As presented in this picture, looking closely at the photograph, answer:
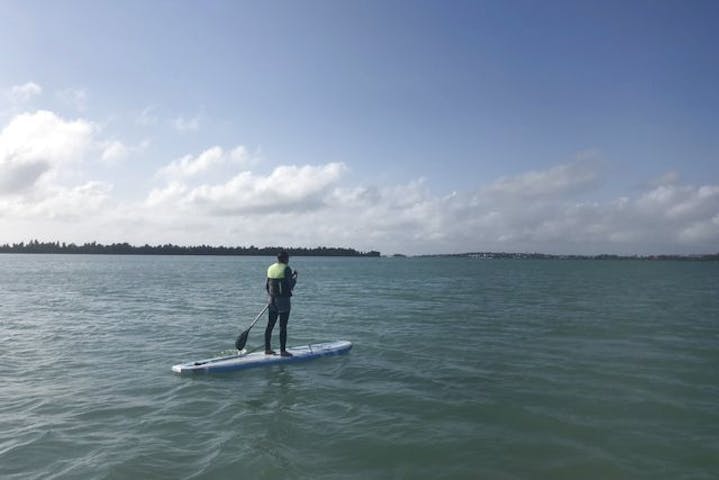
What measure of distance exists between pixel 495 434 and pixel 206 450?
5.28 metres

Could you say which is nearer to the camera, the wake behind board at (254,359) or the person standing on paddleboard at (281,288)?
the wake behind board at (254,359)

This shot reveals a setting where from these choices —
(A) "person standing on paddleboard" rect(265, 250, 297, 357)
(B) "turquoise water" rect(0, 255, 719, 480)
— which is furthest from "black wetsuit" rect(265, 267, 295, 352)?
(B) "turquoise water" rect(0, 255, 719, 480)

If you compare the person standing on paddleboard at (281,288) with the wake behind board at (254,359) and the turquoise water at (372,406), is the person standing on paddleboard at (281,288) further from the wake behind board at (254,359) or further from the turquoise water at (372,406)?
the turquoise water at (372,406)

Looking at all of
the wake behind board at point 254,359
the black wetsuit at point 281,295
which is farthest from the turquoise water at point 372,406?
the black wetsuit at point 281,295

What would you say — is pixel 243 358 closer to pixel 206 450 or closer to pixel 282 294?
pixel 282 294

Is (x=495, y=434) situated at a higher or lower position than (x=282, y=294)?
lower

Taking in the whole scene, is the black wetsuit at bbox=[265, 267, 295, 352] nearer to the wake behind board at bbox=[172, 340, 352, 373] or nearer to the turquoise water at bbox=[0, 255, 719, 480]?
the wake behind board at bbox=[172, 340, 352, 373]

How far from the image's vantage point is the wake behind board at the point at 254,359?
13.2 m

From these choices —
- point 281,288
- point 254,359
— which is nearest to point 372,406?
point 254,359

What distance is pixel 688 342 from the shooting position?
19094 millimetres

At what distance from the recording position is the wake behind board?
43.4ft

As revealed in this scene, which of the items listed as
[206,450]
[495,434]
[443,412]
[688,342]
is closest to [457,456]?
[495,434]

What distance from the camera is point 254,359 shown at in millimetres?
14484

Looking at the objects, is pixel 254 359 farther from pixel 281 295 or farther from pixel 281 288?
pixel 281 288
